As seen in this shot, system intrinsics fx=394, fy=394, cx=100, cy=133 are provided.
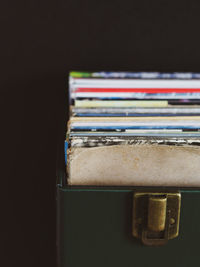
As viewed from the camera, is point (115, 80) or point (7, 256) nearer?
point (115, 80)

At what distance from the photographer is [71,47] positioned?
37.2 inches

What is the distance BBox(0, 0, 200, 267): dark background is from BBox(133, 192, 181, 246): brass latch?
31 cm

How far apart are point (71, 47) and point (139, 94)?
0.77 feet

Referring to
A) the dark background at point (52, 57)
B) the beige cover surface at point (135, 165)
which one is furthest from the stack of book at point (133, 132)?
the dark background at point (52, 57)

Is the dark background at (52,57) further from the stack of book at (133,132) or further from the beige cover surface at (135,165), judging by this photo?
the beige cover surface at (135,165)

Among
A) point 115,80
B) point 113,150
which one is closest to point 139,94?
point 115,80

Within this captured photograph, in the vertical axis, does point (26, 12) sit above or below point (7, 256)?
above

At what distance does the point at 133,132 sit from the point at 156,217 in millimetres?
156

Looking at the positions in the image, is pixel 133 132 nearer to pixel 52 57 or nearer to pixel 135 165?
pixel 135 165

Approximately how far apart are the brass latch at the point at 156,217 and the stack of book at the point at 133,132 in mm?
38

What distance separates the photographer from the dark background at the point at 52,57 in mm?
930

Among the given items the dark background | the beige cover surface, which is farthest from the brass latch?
the dark background

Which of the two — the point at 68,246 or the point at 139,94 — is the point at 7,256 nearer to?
the point at 68,246

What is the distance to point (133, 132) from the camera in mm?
710
